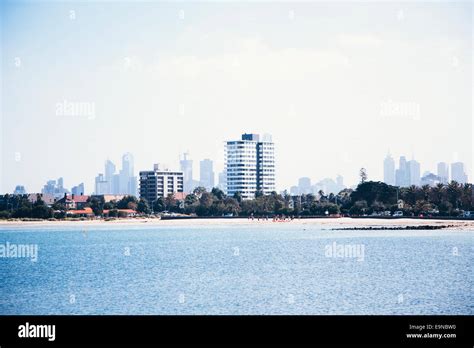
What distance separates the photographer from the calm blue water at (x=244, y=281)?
44.8 m

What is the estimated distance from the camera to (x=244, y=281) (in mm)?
57812

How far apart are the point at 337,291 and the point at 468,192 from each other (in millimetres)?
118714

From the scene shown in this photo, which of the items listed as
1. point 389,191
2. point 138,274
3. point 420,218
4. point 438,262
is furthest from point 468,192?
point 138,274

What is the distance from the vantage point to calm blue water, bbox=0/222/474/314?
44781 mm
